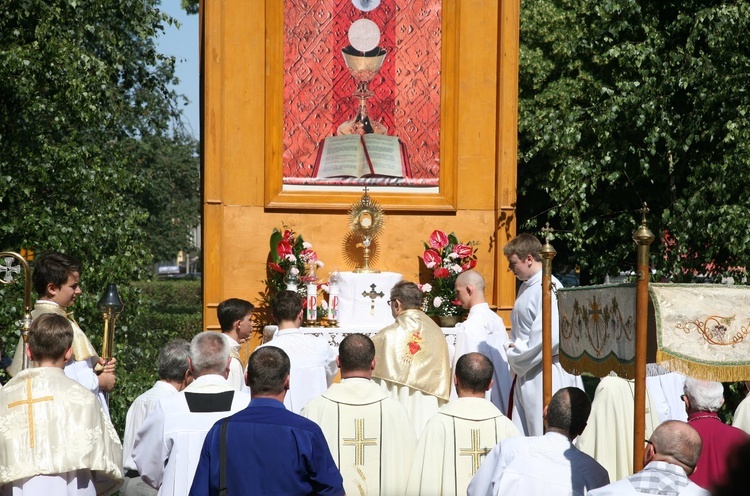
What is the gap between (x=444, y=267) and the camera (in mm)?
12133

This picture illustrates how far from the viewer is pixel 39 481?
218 inches

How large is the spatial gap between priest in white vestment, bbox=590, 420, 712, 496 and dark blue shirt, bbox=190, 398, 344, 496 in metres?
1.27

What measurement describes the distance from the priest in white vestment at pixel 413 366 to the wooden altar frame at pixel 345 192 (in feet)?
12.3

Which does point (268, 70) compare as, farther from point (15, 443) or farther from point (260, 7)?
point (15, 443)

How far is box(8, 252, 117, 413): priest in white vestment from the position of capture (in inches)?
283

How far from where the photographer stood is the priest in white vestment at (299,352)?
8.53m

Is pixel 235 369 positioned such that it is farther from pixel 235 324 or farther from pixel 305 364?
pixel 305 364

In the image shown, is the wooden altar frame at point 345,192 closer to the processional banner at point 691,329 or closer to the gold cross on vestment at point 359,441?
the gold cross on vestment at point 359,441

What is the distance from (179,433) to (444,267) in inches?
260

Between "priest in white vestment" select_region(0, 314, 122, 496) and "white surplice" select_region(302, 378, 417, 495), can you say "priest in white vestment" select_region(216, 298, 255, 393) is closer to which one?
"white surplice" select_region(302, 378, 417, 495)

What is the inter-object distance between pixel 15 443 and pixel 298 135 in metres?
7.48

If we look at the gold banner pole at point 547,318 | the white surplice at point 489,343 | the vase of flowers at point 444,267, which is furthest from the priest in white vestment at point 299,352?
the vase of flowers at point 444,267

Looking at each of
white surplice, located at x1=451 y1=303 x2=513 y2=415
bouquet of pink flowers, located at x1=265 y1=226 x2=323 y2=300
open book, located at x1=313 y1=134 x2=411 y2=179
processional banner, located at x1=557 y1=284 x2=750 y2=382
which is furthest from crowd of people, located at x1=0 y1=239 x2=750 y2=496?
open book, located at x1=313 y1=134 x2=411 y2=179

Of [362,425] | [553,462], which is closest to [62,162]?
[362,425]
